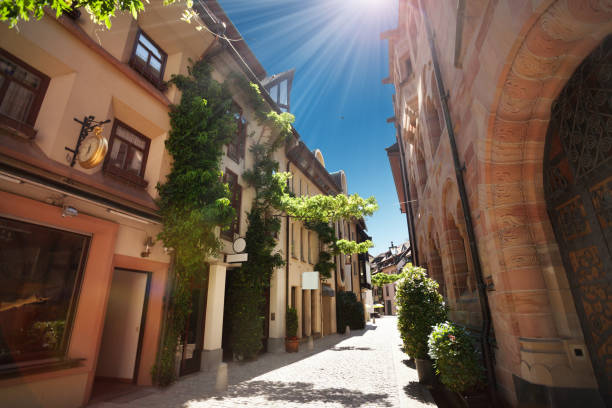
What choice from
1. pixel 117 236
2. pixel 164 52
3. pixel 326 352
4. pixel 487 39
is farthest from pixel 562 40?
pixel 326 352

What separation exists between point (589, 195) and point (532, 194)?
87 centimetres

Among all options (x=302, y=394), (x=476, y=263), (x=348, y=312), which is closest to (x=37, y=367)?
(x=302, y=394)

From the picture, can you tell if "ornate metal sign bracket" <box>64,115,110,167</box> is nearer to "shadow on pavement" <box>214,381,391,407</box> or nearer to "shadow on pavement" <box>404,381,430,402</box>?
"shadow on pavement" <box>214,381,391,407</box>

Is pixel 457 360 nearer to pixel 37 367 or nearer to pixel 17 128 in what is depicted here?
pixel 37 367

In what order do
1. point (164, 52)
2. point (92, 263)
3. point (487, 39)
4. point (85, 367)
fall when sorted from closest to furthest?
point (487, 39) → point (85, 367) → point (92, 263) → point (164, 52)

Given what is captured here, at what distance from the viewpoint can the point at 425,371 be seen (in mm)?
7059

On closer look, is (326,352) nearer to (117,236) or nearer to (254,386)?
(254,386)

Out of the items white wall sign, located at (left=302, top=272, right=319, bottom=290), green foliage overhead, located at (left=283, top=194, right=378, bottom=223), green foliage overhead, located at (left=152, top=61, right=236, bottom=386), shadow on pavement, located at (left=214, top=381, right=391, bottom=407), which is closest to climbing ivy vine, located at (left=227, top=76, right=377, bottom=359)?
green foliage overhead, located at (left=283, top=194, right=378, bottom=223)

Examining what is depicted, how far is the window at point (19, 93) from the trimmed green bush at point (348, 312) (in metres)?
21.1

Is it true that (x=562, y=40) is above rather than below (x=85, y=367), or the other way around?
above

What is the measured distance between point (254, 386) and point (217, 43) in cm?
1142

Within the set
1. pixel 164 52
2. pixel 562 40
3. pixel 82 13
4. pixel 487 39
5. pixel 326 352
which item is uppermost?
pixel 164 52

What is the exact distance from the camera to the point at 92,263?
256 inches

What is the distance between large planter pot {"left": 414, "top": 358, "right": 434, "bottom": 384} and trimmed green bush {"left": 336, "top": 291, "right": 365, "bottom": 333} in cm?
1597
